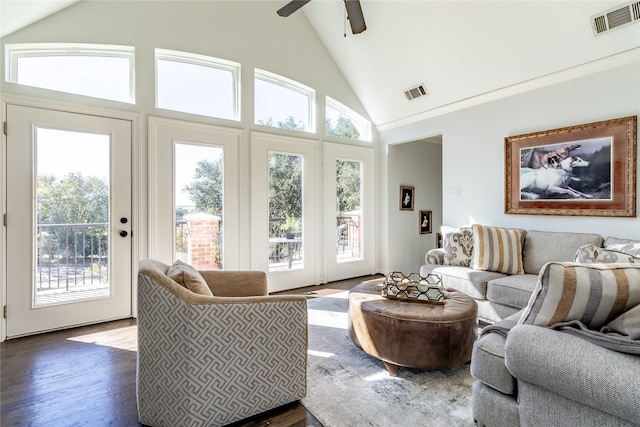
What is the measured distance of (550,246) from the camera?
309 cm

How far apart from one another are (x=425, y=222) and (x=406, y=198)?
664mm

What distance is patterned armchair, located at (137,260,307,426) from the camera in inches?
58.9

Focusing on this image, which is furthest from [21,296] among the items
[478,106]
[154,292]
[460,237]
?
[478,106]

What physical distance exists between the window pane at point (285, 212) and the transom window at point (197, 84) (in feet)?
2.81

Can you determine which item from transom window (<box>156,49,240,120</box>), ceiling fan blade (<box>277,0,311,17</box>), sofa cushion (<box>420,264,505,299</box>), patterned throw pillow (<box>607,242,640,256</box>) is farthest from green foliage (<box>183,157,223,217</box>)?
patterned throw pillow (<box>607,242,640,256</box>)

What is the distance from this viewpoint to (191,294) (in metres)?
1.53

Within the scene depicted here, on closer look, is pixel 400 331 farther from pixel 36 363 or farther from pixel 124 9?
pixel 124 9

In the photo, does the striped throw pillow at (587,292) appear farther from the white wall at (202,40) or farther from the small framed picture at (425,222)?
the small framed picture at (425,222)

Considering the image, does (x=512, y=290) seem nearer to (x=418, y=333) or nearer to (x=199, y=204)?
(x=418, y=333)

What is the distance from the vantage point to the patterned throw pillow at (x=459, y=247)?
346cm

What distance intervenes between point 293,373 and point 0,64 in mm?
3484

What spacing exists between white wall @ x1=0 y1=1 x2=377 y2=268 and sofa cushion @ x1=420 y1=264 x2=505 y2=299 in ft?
7.71

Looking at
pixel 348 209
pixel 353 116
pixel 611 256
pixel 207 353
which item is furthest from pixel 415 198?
pixel 207 353

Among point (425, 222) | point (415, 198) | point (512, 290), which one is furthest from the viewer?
point (425, 222)
